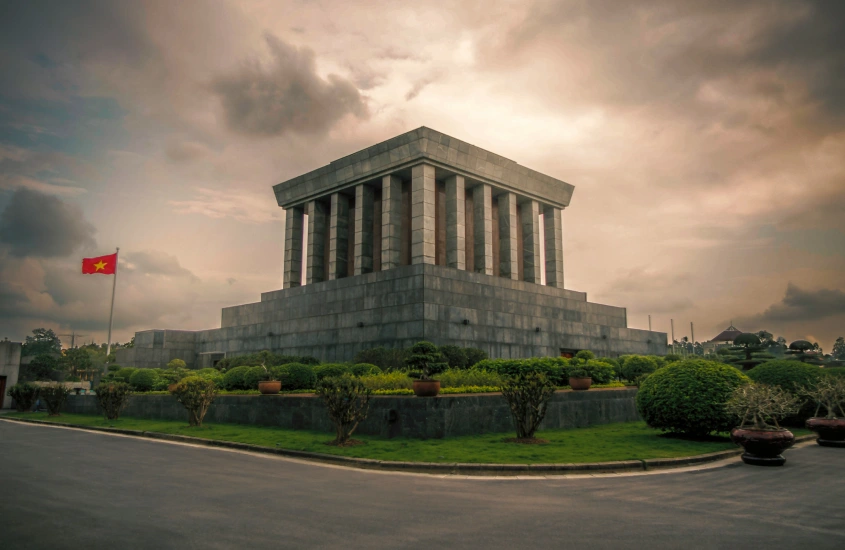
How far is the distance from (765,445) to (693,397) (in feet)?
10.3

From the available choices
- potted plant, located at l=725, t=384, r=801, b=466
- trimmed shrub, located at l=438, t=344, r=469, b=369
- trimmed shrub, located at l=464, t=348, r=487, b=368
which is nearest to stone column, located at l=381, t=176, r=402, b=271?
trimmed shrub, located at l=464, t=348, r=487, b=368

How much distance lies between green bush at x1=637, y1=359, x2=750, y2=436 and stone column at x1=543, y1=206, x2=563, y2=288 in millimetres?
28231

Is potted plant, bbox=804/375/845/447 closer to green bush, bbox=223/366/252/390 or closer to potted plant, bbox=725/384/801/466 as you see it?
potted plant, bbox=725/384/801/466

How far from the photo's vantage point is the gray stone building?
101 ft

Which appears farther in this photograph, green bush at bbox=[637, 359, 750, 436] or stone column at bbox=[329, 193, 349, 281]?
stone column at bbox=[329, 193, 349, 281]

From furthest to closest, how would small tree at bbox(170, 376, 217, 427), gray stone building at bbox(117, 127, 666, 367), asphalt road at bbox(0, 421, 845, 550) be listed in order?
gray stone building at bbox(117, 127, 666, 367) → small tree at bbox(170, 376, 217, 427) → asphalt road at bbox(0, 421, 845, 550)

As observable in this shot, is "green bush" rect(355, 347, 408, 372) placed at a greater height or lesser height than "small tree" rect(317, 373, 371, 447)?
greater

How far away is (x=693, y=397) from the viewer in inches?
617

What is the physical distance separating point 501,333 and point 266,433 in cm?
1714

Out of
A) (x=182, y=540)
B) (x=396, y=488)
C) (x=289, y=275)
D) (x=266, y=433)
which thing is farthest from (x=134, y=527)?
(x=289, y=275)

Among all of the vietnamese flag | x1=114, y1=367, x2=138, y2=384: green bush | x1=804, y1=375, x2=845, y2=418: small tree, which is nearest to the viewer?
x1=804, y1=375, x2=845, y2=418: small tree

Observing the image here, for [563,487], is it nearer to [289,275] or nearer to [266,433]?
[266,433]

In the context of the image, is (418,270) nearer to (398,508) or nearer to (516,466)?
(516,466)

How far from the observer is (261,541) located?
6.45 metres
